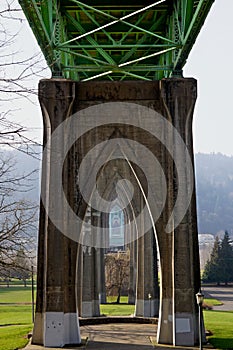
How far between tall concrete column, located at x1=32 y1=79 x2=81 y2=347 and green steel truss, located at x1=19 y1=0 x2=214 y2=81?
1150 millimetres

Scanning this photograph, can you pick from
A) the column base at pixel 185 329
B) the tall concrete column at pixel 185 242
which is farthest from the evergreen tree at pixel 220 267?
the column base at pixel 185 329

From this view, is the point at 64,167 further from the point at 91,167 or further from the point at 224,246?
the point at 224,246

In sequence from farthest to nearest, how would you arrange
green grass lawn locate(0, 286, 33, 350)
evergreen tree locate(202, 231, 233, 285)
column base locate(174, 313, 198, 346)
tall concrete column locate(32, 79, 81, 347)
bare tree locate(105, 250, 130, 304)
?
1. evergreen tree locate(202, 231, 233, 285)
2. bare tree locate(105, 250, 130, 304)
3. green grass lawn locate(0, 286, 33, 350)
4. tall concrete column locate(32, 79, 81, 347)
5. column base locate(174, 313, 198, 346)

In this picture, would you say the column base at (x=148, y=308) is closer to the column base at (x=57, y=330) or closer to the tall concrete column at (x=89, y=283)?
the tall concrete column at (x=89, y=283)

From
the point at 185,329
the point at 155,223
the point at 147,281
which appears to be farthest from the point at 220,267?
the point at 185,329

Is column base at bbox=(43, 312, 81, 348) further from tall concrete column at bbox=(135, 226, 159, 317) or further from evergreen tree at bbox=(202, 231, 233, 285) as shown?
evergreen tree at bbox=(202, 231, 233, 285)

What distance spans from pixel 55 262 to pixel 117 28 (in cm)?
916

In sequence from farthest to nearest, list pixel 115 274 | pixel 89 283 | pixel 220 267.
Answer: pixel 220 267, pixel 115 274, pixel 89 283

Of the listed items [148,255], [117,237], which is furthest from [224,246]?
[117,237]

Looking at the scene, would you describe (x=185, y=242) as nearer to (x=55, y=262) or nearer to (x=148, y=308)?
(x=55, y=262)

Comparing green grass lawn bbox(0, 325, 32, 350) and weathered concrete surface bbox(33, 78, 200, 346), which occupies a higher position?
weathered concrete surface bbox(33, 78, 200, 346)

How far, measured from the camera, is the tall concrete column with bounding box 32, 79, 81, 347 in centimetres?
1819

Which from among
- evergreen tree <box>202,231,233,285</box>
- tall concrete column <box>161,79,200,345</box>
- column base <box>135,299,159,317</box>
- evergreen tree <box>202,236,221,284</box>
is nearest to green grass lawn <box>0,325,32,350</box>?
tall concrete column <box>161,79,200,345</box>

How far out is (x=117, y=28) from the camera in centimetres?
2089
